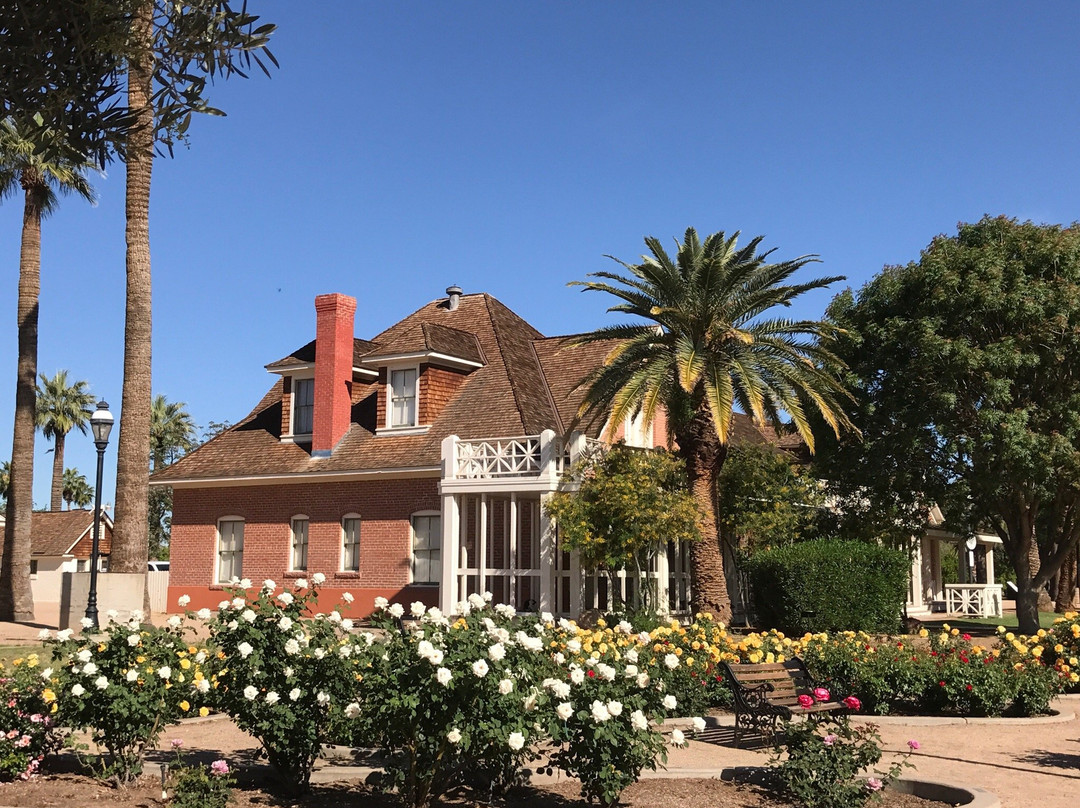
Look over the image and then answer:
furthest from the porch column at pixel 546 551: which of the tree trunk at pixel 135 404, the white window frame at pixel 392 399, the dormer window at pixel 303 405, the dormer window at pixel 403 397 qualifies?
the dormer window at pixel 303 405

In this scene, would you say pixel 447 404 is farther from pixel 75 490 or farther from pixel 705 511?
pixel 75 490

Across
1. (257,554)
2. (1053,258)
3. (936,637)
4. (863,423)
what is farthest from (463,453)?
(1053,258)

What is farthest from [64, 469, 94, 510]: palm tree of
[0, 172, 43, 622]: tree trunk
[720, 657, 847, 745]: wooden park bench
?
[720, 657, 847, 745]: wooden park bench

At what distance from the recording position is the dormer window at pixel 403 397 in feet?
89.9

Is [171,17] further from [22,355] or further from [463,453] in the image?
[22,355]

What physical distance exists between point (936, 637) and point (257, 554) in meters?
19.0

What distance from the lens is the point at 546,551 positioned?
2284 centimetres

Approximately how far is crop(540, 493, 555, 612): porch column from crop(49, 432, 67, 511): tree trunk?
4664 cm

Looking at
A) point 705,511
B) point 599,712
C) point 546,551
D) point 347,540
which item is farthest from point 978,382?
point 599,712

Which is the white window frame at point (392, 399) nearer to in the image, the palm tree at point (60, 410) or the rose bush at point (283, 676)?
the rose bush at point (283, 676)

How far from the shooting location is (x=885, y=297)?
2725 cm

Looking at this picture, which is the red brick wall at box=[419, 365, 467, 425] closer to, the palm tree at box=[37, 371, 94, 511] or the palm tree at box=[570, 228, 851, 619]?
the palm tree at box=[570, 228, 851, 619]

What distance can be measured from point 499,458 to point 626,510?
3.70 m

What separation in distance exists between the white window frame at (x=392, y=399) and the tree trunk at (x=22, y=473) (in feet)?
31.0
